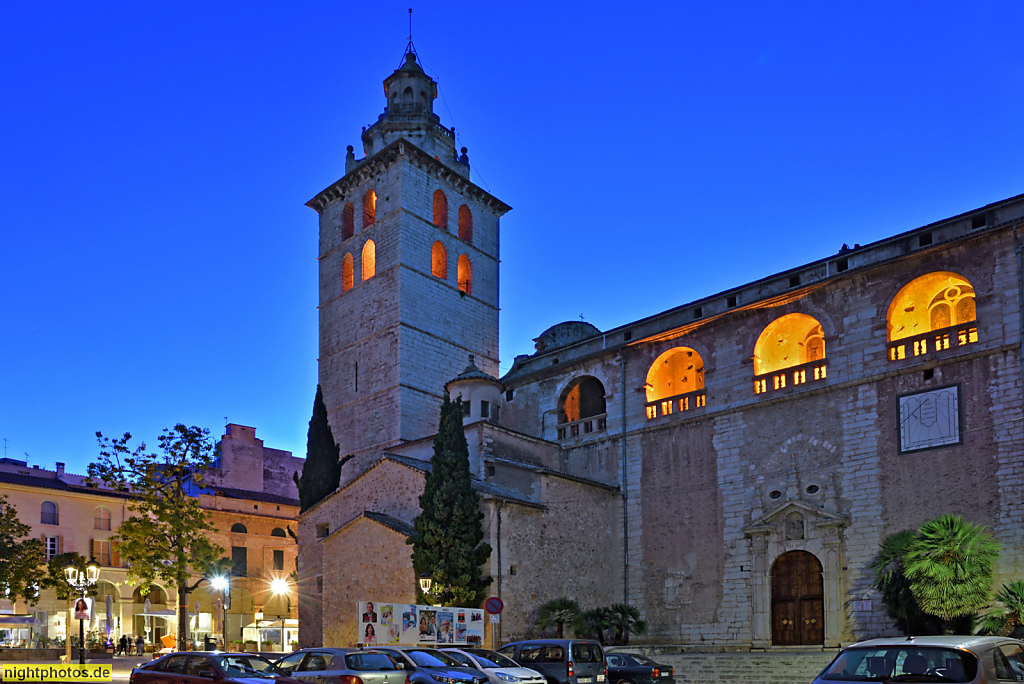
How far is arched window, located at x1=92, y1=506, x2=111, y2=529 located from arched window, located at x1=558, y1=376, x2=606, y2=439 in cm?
2408

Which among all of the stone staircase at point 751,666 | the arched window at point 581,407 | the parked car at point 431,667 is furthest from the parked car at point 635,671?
the arched window at point 581,407

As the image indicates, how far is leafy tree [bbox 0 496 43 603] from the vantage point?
30.4m

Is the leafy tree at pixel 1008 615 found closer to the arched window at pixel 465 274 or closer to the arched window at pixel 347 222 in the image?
the arched window at pixel 465 274

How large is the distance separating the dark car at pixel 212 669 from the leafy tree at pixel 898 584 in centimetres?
1511

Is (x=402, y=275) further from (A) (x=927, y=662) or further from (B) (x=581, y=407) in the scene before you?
(A) (x=927, y=662)

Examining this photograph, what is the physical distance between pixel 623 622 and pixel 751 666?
5169 millimetres

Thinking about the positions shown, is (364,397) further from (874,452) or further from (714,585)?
(874,452)

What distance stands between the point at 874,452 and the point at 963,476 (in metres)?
2.41

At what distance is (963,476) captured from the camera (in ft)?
78.3

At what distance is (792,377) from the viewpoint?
27969mm

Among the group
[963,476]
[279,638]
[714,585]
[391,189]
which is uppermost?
[391,189]

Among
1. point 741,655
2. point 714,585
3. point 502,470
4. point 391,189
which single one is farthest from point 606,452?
point 391,189

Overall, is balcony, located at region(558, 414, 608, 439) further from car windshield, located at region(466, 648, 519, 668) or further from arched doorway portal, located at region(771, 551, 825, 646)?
car windshield, located at region(466, 648, 519, 668)

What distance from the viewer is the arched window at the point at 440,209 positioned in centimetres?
4219
